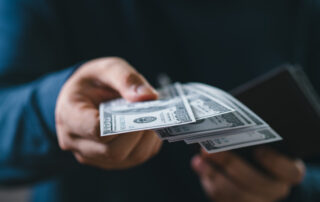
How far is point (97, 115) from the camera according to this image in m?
0.44

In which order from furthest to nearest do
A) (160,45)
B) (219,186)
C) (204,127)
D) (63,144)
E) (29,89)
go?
1. (160,45)
2. (219,186)
3. (29,89)
4. (63,144)
5. (204,127)

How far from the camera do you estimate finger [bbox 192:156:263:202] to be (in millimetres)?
747

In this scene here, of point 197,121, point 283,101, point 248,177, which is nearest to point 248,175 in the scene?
point 248,177

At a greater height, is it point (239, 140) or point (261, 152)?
point (239, 140)

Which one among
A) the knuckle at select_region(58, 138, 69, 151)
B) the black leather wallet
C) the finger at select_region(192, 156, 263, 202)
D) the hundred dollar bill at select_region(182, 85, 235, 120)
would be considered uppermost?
the hundred dollar bill at select_region(182, 85, 235, 120)

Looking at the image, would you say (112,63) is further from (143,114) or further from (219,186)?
(219,186)

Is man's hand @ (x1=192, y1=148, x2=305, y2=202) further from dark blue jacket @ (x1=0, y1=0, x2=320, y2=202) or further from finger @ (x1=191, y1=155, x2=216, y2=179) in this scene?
dark blue jacket @ (x1=0, y1=0, x2=320, y2=202)

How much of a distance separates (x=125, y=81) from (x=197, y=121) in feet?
0.45

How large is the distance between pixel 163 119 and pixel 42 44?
2.03ft

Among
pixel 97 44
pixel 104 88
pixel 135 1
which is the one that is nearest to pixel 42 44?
pixel 97 44

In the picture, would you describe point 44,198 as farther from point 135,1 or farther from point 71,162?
point 135,1

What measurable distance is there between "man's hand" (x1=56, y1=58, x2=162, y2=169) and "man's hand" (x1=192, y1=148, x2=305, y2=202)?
328mm

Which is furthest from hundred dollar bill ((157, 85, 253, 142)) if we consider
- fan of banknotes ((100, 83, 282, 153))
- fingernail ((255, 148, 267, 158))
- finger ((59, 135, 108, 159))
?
fingernail ((255, 148, 267, 158))

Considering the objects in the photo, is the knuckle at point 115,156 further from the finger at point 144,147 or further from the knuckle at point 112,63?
the knuckle at point 112,63
